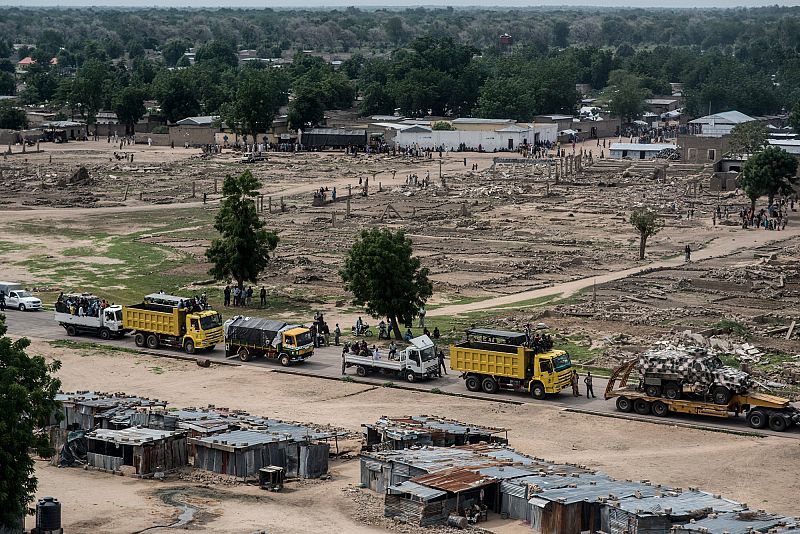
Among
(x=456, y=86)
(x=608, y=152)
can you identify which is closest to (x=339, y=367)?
(x=608, y=152)

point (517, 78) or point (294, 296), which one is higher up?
point (517, 78)

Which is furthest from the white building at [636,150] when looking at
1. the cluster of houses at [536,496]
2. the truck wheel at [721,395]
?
the cluster of houses at [536,496]

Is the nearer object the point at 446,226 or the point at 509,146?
the point at 446,226

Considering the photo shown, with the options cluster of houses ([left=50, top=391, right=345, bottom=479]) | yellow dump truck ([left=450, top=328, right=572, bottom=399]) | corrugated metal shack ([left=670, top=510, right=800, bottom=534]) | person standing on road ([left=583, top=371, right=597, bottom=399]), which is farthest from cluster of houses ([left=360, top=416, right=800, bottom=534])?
person standing on road ([left=583, top=371, right=597, bottom=399])

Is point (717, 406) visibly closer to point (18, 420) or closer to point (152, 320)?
point (18, 420)

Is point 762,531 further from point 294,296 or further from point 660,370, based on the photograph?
point 294,296

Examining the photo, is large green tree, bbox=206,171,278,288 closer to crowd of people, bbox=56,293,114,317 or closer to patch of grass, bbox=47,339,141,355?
crowd of people, bbox=56,293,114,317

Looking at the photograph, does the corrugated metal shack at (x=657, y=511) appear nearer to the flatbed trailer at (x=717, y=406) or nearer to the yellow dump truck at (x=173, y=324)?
the flatbed trailer at (x=717, y=406)
